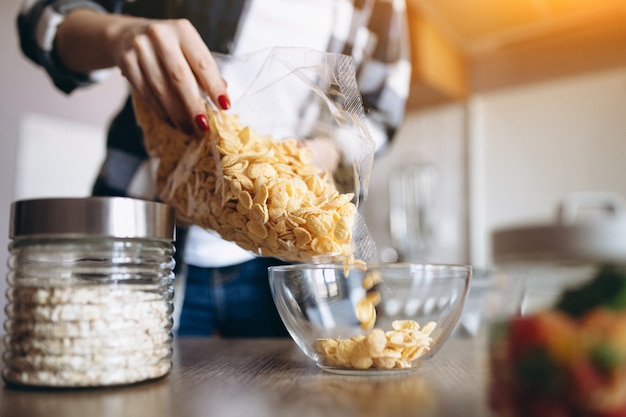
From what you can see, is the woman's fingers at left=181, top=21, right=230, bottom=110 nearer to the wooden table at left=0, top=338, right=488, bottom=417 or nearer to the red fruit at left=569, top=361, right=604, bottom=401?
the wooden table at left=0, top=338, right=488, bottom=417

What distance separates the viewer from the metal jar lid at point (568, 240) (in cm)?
26

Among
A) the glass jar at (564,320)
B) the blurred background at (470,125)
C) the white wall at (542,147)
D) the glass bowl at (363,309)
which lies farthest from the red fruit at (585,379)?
the white wall at (542,147)

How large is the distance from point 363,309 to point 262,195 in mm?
135

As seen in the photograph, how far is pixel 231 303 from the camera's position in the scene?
0.82m

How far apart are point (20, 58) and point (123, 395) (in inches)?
70.1

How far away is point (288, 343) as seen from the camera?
675 millimetres

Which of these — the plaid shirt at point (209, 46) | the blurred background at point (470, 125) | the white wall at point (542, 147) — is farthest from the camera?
the white wall at point (542, 147)

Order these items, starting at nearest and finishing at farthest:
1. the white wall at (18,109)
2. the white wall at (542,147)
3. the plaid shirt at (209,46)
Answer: the plaid shirt at (209,46), the white wall at (18,109), the white wall at (542,147)

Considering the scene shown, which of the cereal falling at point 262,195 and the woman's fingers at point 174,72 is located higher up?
the woman's fingers at point 174,72

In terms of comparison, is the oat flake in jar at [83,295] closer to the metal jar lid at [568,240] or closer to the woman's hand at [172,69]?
the woman's hand at [172,69]

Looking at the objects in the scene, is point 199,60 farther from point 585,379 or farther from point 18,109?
point 18,109

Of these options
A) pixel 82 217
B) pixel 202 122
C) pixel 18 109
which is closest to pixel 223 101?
pixel 202 122

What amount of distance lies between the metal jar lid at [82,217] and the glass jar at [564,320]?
24 centimetres

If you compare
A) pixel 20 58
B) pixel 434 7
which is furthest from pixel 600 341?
pixel 434 7
